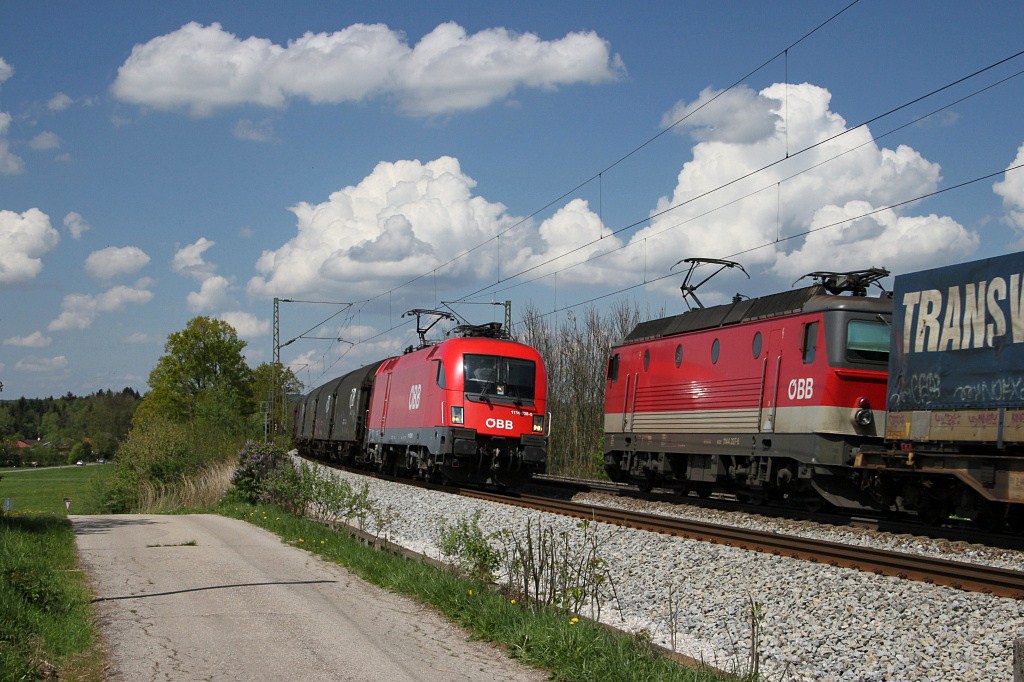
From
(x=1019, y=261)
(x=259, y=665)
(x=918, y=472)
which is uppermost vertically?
(x=1019, y=261)

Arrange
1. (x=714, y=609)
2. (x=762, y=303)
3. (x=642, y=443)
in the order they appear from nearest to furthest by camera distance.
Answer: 1. (x=714, y=609)
2. (x=762, y=303)
3. (x=642, y=443)

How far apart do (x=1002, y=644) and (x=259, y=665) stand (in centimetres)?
546

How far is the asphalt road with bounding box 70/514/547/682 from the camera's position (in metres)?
6.79

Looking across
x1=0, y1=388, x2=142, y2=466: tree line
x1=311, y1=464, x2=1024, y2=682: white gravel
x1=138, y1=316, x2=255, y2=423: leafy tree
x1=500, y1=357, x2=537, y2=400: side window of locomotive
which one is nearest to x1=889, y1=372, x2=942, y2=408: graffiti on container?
x1=311, y1=464, x2=1024, y2=682: white gravel

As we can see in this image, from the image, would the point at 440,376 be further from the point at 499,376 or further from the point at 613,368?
the point at 613,368

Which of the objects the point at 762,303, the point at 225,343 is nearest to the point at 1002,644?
the point at 762,303

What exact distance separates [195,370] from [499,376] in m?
56.3

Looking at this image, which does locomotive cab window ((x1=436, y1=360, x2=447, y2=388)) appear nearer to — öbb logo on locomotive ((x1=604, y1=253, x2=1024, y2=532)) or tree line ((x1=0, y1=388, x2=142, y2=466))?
öbb logo on locomotive ((x1=604, y1=253, x2=1024, y2=532))

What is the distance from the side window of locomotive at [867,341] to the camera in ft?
54.1

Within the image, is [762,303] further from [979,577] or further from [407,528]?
[979,577]

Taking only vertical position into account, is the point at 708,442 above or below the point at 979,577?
above

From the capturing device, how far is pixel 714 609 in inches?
362

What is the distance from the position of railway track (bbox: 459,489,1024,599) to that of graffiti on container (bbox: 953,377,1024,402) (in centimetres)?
274

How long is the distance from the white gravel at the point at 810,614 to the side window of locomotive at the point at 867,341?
162 inches
